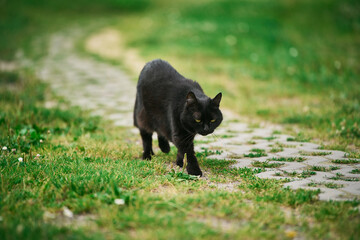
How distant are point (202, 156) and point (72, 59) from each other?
30.1ft

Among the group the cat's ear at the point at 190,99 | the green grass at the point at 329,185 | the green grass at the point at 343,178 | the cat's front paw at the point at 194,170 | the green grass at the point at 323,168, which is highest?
the cat's ear at the point at 190,99

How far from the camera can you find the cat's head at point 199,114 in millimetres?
3769

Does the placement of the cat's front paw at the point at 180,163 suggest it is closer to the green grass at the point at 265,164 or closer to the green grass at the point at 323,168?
the green grass at the point at 265,164

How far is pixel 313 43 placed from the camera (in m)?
13.8

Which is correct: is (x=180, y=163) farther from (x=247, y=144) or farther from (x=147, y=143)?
(x=247, y=144)

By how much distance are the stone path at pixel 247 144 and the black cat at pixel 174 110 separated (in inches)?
28.8

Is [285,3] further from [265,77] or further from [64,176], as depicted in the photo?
[64,176]

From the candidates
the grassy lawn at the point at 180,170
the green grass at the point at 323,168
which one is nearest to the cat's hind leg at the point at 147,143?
the grassy lawn at the point at 180,170

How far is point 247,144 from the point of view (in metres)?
5.25

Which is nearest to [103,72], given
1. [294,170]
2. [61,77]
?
[61,77]

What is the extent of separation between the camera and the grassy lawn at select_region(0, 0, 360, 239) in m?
2.59

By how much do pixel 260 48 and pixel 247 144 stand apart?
25.7 feet

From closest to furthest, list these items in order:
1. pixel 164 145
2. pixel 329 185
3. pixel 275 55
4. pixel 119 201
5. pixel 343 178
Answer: pixel 119 201
pixel 329 185
pixel 343 178
pixel 164 145
pixel 275 55

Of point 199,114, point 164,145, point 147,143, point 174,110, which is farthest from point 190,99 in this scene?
point 164,145
